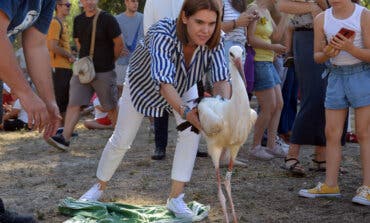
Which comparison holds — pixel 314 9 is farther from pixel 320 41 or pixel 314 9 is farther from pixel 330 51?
pixel 330 51

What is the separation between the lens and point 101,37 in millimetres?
8648

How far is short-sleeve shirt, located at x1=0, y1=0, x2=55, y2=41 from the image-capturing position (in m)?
3.38

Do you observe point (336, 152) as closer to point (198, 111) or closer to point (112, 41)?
point (198, 111)

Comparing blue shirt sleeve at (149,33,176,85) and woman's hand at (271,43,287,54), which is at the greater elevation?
blue shirt sleeve at (149,33,176,85)

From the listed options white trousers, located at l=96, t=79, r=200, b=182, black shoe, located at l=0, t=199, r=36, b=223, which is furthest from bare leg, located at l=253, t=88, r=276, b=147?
black shoe, located at l=0, t=199, r=36, b=223

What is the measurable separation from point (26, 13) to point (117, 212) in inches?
83.2

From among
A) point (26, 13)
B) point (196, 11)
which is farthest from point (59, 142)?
point (26, 13)

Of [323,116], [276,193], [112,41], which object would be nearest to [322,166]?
[323,116]

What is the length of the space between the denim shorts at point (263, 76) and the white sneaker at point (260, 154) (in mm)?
706

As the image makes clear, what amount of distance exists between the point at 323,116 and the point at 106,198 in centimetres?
227

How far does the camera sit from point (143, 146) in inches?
344

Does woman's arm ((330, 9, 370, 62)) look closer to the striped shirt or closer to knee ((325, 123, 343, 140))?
knee ((325, 123, 343, 140))

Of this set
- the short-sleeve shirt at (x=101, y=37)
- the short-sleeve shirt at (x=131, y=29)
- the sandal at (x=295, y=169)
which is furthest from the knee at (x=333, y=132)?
the short-sleeve shirt at (x=131, y=29)

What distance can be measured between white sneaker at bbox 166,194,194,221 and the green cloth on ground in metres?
0.04
